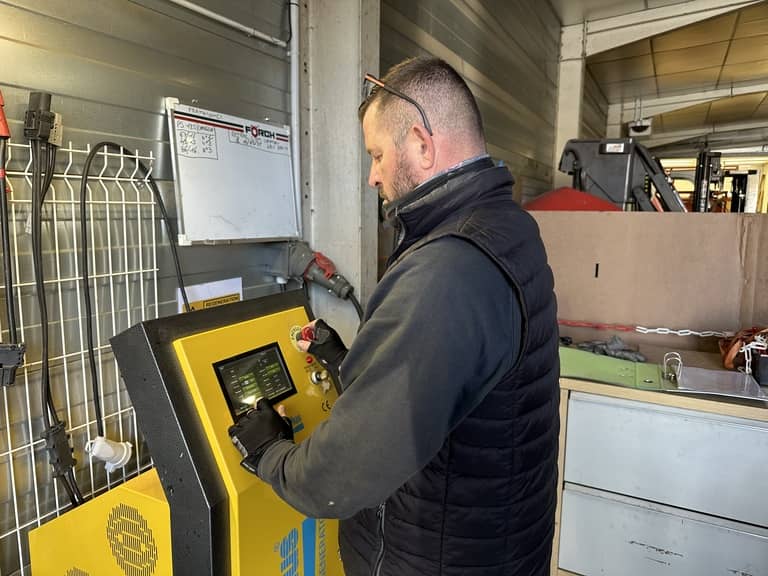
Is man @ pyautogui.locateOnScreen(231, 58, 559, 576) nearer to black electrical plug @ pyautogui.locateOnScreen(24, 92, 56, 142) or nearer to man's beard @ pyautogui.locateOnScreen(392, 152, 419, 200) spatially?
man's beard @ pyautogui.locateOnScreen(392, 152, 419, 200)

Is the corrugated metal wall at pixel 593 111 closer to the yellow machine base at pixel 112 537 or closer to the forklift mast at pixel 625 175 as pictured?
the forklift mast at pixel 625 175

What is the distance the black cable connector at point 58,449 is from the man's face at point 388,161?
0.88 m

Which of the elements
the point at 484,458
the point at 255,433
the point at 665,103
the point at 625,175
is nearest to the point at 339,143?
the point at 255,433

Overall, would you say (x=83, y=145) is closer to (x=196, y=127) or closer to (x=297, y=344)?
(x=196, y=127)

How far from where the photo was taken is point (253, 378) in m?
1.13

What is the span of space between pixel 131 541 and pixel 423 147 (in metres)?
0.99

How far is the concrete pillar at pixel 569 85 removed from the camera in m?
4.94

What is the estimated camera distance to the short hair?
0.97 metres

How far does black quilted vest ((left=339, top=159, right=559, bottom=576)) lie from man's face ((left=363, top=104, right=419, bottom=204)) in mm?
70

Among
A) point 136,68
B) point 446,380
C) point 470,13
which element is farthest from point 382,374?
point 470,13

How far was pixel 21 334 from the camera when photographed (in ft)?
3.51

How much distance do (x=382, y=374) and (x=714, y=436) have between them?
1.40 metres

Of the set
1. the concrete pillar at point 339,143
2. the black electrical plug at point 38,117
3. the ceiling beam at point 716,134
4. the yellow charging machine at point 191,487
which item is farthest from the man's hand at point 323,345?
the ceiling beam at point 716,134

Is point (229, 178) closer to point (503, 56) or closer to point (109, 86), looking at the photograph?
point (109, 86)
